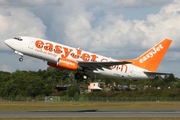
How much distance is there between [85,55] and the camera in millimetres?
61969

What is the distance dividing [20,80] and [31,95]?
31.2 ft

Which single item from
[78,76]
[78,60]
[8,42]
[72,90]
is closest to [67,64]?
[78,60]

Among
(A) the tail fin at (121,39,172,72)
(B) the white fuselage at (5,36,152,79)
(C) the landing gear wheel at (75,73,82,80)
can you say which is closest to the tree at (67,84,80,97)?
(A) the tail fin at (121,39,172,72)

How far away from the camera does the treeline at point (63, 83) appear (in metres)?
88.4

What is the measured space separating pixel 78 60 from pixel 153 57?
13.4 m

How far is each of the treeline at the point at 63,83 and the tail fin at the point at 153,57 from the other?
5.48 metres

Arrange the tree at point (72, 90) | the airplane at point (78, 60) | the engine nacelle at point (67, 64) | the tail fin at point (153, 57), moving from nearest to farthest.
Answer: the airplane at point (78, 60) → the engine nacelle at point (67, 64) → the tail fin at point (153, 57) → the tree at point (72, 90)

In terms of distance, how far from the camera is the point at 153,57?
69812mm
